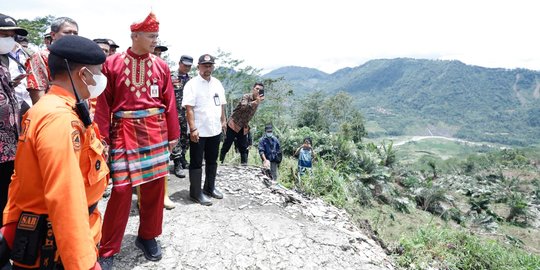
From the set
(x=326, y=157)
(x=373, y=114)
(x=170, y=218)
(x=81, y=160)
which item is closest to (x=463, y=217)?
(x=326, y=157)

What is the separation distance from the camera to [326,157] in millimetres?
12617

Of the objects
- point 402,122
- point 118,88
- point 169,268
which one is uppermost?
point 118,88

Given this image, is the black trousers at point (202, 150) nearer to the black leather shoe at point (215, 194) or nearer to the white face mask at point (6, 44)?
the black leather shoe at point (215, 194)

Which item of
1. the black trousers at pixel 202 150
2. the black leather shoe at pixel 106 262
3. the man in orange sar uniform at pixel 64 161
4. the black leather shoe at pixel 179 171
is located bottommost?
the black leather shoe at pixel 179 171

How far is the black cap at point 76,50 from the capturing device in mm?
1473

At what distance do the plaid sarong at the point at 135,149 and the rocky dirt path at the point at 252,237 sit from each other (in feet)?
2.42

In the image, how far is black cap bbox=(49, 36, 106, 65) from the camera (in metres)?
1.47

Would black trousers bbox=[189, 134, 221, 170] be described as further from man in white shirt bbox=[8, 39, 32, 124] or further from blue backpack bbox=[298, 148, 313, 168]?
blue backpack bbox=[298, 148, 313, 168]

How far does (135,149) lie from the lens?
8.54ft

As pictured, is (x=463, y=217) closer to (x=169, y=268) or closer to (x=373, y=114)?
(x=169, y=268)

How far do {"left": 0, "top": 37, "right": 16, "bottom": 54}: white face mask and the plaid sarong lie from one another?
770 mm

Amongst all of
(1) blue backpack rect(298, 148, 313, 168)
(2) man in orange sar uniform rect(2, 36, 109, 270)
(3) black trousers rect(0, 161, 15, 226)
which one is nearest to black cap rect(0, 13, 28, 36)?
(3) black trousers rect(0, 161, 15, 226)

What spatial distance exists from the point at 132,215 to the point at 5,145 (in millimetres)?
1595

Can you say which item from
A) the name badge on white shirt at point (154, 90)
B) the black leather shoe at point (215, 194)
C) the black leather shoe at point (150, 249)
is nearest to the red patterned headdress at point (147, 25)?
the name badge on white shirt at point (154, 90)
